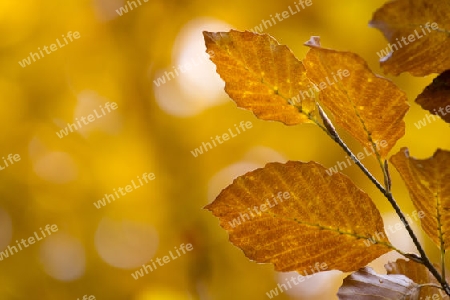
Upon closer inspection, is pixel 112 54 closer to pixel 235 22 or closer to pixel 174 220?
pixel 235 22

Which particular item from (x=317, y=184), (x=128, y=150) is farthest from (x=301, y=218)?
(x=128, y=150)

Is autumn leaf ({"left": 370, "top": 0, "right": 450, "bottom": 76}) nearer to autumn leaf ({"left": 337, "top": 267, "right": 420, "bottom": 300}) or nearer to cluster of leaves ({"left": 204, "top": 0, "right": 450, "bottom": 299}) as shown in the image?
cluster of leaves ({"left": 204, "top": 0, "right": 450, "bottom": 299})

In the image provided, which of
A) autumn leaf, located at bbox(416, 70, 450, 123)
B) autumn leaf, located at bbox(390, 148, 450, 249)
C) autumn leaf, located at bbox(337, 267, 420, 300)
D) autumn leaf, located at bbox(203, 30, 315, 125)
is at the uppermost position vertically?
autumn leaf, located at bbox(203, 30, 315, 125)

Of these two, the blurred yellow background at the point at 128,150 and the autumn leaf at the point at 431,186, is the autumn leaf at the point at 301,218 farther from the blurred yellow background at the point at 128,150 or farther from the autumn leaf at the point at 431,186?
the blurred yellow background at the point at 128,150

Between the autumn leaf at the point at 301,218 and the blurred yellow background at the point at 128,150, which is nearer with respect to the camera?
the autumn leaf at the point at 301,218

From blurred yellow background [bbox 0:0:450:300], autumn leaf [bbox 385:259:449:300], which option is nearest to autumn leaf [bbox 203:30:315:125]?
autumn leaf [bbox 385:259:449:300]

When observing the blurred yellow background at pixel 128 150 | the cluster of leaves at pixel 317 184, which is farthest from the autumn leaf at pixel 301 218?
the blurred yellow background at pixel 128 150

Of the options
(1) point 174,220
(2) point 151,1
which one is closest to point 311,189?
(1) point 174,220
